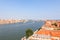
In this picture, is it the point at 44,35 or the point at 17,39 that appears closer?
the point at 44,35

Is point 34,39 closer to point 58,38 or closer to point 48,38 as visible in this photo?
point 48,38

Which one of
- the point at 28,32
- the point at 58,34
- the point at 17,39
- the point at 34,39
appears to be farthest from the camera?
the point at 17,39

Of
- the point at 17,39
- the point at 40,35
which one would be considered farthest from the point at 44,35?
the point at 17,39

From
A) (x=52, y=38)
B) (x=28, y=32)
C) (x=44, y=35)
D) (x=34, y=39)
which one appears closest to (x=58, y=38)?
(x=52, y=38)

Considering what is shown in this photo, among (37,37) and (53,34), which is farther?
(53,34)

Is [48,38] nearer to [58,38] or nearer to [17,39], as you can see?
[58,38]

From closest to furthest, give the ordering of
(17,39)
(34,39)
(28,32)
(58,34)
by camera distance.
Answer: (34,39)
(58,34)
(28,32)
(17,39)

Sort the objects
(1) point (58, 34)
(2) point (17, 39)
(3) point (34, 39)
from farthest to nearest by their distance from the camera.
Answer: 1. (2) point (17, 39)
2. (1) point (58, 34)
3. (3) point (34, 39)

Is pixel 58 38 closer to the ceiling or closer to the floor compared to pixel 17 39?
closer to the ceiling

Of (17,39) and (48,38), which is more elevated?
(48,38)
